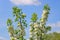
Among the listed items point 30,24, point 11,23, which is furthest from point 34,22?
point 11,23

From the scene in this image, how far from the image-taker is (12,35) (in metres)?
41.2

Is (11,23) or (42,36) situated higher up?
(11,23)

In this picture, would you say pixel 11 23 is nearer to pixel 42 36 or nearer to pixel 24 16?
pixel 24 16

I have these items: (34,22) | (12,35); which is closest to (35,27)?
(34,22)

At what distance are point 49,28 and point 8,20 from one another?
663 centimetres

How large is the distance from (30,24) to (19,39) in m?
3.05

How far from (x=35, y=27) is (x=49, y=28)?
2230 mm

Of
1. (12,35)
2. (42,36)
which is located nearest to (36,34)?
(42,36)

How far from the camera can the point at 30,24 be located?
135 feet

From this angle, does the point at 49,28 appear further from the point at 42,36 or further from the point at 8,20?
the point at 8,20

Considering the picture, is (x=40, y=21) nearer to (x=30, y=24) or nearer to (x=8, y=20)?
(x=30, y=24)

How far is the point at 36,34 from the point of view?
40500 millimetres

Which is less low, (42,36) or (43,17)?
(43,17)

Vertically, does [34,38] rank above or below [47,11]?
below
